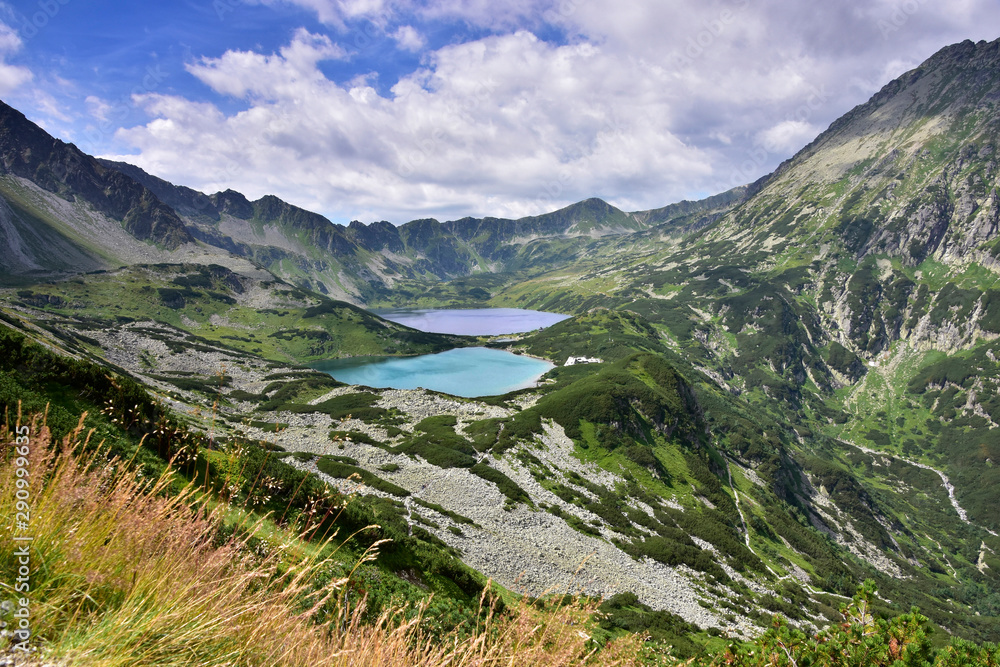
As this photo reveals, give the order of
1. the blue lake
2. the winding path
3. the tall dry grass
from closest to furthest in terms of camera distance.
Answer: the tall dry grass → the blue lake → the winding path

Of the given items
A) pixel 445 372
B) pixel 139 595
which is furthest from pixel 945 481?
pixel 139 595

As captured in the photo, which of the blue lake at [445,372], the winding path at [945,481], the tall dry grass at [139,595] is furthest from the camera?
the winding path at [945,481]

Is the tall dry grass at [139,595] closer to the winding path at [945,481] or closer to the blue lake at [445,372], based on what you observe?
the blue lake at [445,372]

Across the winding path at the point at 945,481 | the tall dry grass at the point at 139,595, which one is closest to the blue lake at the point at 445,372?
the tall dry grass at the point at 139,595

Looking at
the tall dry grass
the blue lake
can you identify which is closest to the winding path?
the blue lake

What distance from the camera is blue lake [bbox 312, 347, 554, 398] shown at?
5566 inches

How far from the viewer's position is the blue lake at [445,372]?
464 feet

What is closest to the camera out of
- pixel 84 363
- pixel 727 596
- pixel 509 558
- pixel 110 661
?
pixel 110 661

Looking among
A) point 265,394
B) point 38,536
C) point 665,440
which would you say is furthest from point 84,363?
point 265,394

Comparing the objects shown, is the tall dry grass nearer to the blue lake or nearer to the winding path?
the blue lake

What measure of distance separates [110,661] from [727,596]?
6219 centimetres

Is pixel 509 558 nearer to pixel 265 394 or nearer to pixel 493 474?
pixel 493 474

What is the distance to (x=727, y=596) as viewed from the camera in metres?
48.8

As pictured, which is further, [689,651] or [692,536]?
[692,536]
